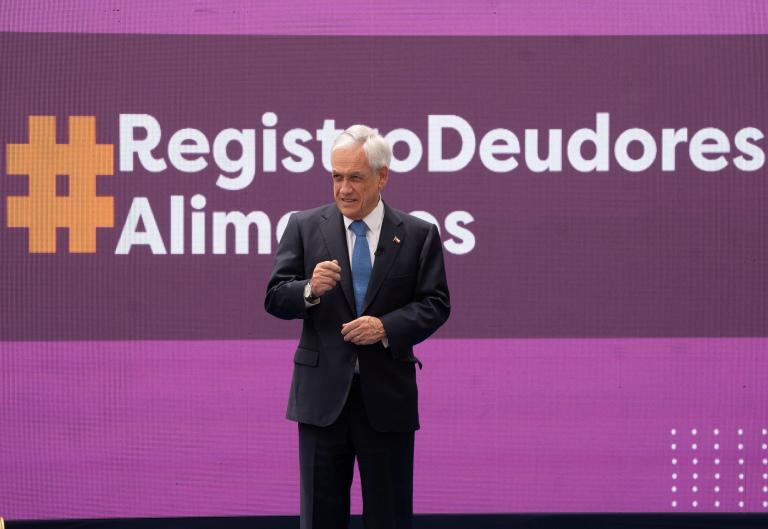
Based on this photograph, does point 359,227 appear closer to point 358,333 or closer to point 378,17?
point 358,333

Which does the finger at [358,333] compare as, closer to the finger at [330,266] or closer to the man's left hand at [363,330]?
the man's left hand at [363,330]

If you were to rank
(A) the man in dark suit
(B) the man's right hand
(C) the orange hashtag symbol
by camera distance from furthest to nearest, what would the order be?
(C) the orange hashtag symbol → (A) the man in dark suit → (B) the man's right hand

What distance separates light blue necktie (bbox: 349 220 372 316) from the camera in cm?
229

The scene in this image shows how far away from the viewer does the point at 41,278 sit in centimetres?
345

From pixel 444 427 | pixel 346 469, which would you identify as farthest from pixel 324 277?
pixel 444 427

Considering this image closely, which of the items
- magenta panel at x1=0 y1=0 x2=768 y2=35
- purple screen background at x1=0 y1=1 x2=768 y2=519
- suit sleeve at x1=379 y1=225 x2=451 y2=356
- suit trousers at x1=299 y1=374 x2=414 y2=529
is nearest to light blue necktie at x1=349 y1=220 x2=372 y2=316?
suit sleeve at x1=379 y1=225 x2=451 y2=356

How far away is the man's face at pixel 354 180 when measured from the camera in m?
2.19

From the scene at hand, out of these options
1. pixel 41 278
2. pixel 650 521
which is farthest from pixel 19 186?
pixel 650 521

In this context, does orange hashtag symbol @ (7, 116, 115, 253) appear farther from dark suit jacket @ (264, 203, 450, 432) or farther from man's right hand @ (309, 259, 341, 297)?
man's right hand @ (309, 259, 341, 297)

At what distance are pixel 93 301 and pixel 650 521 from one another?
230 cm

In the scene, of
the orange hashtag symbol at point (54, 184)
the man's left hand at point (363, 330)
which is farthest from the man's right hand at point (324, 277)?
the orange hashtag symbol at point (54, 184)

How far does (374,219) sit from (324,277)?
→ 30cm

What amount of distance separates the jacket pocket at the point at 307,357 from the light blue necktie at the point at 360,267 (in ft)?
0.51

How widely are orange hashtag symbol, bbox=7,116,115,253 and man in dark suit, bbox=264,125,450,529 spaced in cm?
143
